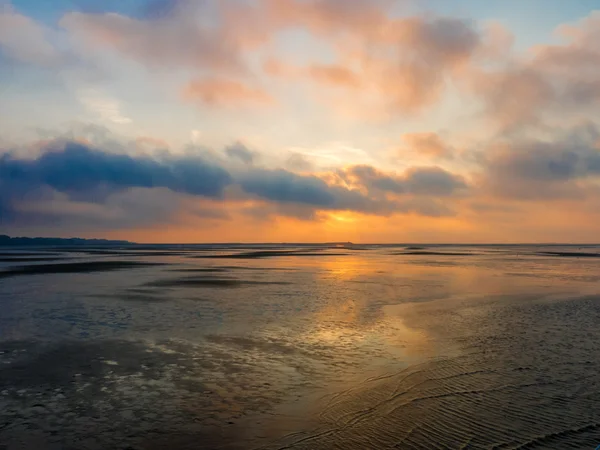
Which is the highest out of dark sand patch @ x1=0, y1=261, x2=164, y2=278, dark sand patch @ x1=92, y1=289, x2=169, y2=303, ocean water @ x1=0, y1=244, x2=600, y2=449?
ocean water @ x1=0, y1=244, x2=600, y2=449

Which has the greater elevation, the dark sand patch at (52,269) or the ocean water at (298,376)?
the ocean water at (298,376)

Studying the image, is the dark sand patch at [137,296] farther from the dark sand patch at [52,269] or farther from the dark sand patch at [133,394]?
the dark sand patch at [52,269]

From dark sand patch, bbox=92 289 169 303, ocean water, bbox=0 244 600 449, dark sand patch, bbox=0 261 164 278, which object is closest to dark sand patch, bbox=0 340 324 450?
ocean water, bbox=0 244 600 449

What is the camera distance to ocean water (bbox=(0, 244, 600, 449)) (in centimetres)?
875

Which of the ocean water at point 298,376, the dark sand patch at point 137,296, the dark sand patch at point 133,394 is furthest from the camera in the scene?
the dark sand patch at point 137,296

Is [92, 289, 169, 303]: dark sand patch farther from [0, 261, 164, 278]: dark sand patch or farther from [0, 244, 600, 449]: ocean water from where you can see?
[0, 261, 164, 278]: dark sand patch

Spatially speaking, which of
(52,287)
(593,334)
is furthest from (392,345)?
(52,287)

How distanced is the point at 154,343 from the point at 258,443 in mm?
9221

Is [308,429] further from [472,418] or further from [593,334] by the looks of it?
[593,334]

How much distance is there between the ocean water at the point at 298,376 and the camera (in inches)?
344

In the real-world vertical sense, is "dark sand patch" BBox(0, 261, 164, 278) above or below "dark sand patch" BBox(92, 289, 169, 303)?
below

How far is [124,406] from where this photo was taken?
10180 mm

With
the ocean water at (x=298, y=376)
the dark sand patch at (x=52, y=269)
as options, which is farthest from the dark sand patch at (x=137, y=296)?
the dark sand patch at (x=52, y=269)

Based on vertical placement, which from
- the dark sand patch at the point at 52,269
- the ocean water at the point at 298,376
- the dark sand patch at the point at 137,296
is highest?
the ocean water at the point at 298,376
